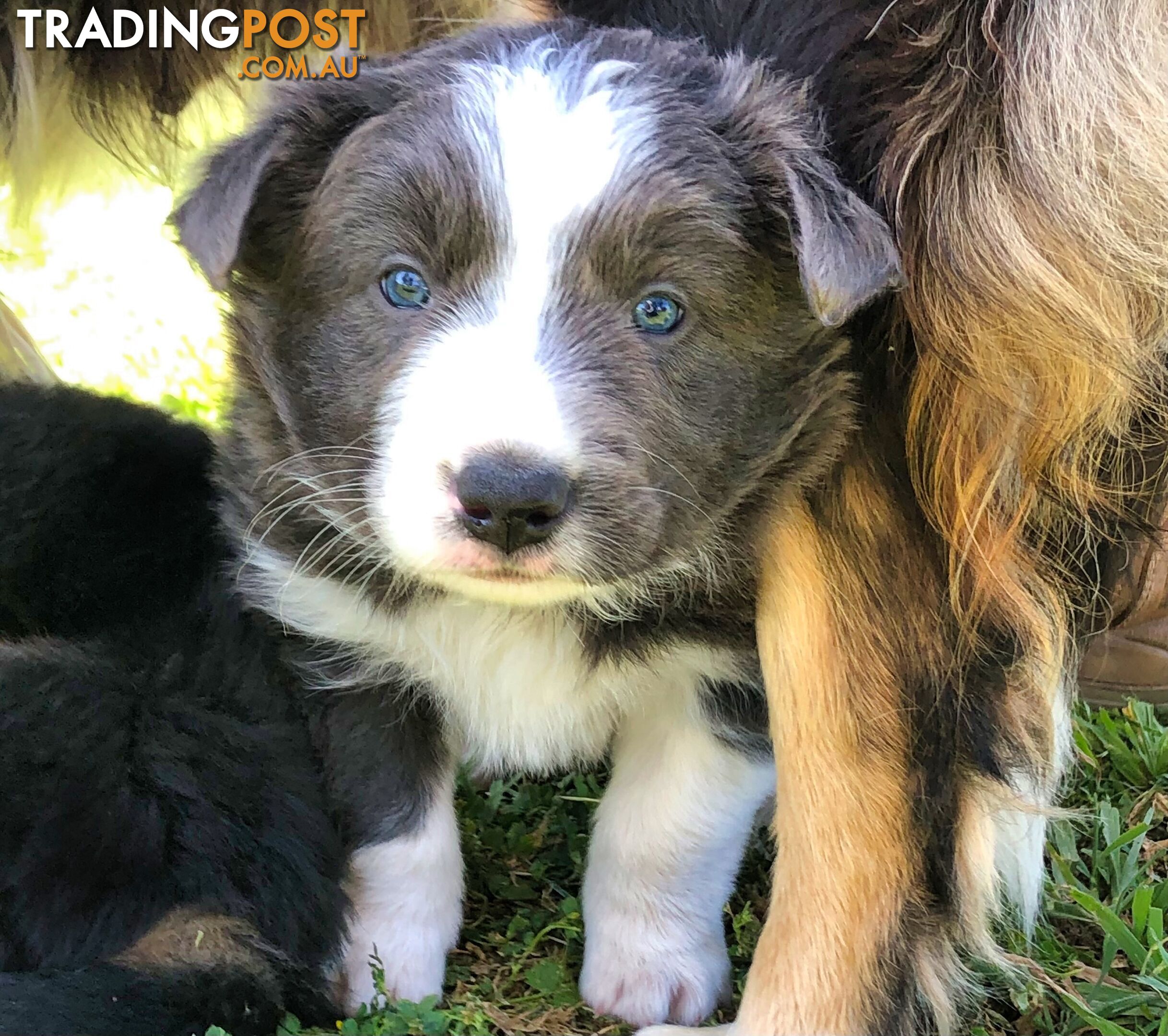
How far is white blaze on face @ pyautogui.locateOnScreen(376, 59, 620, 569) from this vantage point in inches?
67.7

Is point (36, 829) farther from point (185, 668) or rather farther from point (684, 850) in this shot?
point (684, 850)

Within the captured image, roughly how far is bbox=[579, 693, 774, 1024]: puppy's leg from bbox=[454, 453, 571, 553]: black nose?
73 centimetres

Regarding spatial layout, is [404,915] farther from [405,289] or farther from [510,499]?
[405,289]

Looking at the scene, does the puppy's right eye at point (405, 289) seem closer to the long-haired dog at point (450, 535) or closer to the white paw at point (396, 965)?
the long-haired dog at point (450, 535)

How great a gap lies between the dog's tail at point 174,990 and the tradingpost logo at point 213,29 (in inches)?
67.5

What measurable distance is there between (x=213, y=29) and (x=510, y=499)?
5.45 ft

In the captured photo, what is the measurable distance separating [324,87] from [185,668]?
1009 millimetres

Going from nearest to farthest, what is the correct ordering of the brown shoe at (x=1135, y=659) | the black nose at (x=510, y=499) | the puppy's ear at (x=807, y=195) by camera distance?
1. the black nose at (x=510, y=499)
2. the puppy's ear at (x=807, y=195)
3. the brown shoe at (x=1135, y=659)

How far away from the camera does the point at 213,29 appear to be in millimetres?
2773

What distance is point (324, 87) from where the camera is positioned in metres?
2.08

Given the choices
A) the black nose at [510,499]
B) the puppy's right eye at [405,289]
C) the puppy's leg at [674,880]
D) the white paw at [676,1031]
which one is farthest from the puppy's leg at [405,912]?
the puppy's right eye at [405,289]

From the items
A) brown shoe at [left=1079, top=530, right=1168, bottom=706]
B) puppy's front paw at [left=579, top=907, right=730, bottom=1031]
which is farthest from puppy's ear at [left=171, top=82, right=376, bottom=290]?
brown shoe at [left=1079, top=530, right=1168, bottom=706]

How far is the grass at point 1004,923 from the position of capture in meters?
2.19

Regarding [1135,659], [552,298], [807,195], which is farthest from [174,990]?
[1135,659]
